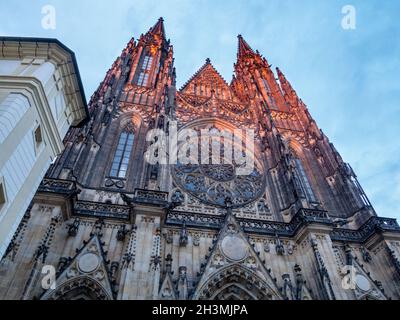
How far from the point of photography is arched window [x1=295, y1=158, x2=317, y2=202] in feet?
54.7

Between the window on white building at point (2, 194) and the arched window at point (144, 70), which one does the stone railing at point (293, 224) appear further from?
the arched window at point (144, 70)

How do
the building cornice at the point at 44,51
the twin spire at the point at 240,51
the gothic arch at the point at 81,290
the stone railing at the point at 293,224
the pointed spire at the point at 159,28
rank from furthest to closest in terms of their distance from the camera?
the pointed spire at the point at 159,28 < the twin spire at the point at 240,51 < the stone railing at the point at 293,224 < the gothic arch at the point at 81,290 < the building cornice at the point at 44,51

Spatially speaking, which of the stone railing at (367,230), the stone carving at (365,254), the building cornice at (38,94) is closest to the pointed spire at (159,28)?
the building cornice at (38,94)

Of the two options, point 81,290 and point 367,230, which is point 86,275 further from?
point 367,230

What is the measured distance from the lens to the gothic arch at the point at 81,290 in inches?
393

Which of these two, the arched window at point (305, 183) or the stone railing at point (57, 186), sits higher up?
the arched window at point (305, 183)

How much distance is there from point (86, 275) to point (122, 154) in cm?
761

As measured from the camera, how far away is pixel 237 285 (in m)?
11.8

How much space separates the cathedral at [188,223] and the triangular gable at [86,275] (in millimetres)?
35

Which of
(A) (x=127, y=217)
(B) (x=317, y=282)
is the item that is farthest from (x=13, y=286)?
(B) (x=317, y=282)

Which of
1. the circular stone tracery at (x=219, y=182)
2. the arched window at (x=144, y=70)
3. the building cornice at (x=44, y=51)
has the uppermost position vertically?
the arched window at (x=144, y=70)
